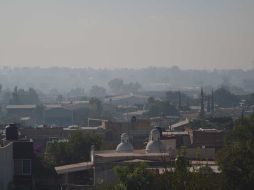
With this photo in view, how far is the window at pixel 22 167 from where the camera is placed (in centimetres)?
2209

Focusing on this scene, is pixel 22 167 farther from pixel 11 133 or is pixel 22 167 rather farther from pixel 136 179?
pixel 136 179

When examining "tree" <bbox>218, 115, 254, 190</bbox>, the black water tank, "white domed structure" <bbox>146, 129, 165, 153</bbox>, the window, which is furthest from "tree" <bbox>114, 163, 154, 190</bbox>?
"white domed structure" <bbox>146, 129, 165, 153</bbox>

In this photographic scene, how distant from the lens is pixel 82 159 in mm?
29859

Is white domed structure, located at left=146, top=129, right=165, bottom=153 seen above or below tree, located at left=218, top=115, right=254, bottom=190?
below

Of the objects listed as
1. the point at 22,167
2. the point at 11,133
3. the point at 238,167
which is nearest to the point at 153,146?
the point at 11,133

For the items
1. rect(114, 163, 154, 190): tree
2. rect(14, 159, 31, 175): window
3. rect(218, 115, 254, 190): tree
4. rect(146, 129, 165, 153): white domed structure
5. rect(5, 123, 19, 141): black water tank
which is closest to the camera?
rect(114, 163, 154, 190): tree

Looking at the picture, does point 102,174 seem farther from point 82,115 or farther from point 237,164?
point 82,115

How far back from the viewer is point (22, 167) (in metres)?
22.2

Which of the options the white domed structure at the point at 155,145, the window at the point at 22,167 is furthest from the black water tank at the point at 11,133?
the white domed structure at the point at 155,145

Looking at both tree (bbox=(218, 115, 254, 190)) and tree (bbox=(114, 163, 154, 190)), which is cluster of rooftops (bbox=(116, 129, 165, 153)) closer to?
tree (bbox=(218, 115, 254, 190))

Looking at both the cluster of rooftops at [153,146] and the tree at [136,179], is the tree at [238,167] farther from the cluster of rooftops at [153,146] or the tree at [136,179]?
the cluster of rooftops at [153,146]

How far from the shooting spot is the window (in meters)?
22.1

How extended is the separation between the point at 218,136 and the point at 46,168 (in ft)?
48.8

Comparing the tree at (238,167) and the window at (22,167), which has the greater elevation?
the tree at (238,167)
